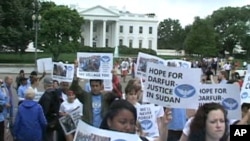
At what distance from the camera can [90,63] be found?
35.8 ft

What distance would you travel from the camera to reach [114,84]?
1202cm

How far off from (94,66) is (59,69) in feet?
3.05

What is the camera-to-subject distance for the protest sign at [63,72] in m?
10.9

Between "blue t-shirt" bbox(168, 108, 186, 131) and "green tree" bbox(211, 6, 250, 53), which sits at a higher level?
"green tree" bbox(211, 6, 250, 53)

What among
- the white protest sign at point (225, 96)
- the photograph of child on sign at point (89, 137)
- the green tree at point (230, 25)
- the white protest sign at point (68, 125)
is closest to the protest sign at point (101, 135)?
the photograph of child on sign at point (89, 137)

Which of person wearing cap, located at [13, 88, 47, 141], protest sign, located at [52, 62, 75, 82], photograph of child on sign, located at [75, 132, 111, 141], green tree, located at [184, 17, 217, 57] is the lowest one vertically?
person wearing cap, located at [13, 88, 47, 141]

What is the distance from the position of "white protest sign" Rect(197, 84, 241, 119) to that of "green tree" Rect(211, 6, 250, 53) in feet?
359

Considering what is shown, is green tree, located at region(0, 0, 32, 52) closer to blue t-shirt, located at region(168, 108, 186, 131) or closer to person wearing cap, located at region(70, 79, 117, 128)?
person wearing cap, located at region(70, 79, 117, 128)

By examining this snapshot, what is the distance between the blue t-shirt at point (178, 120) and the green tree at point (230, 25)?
353 feet

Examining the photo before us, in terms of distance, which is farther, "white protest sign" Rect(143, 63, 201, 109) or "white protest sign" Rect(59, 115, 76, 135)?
"white protest sign" Rect(143, 63, 201, 109)

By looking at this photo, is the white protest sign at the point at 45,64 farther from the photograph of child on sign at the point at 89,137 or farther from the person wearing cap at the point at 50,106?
the photograph of child on sign at the point at 89,137

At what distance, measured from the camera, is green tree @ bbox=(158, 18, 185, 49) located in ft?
507

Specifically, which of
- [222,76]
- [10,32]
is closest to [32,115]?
[222,76]

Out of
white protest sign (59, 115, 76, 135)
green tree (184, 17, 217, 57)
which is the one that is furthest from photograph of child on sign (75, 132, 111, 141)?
green tree (184, 17, 217, 57)
